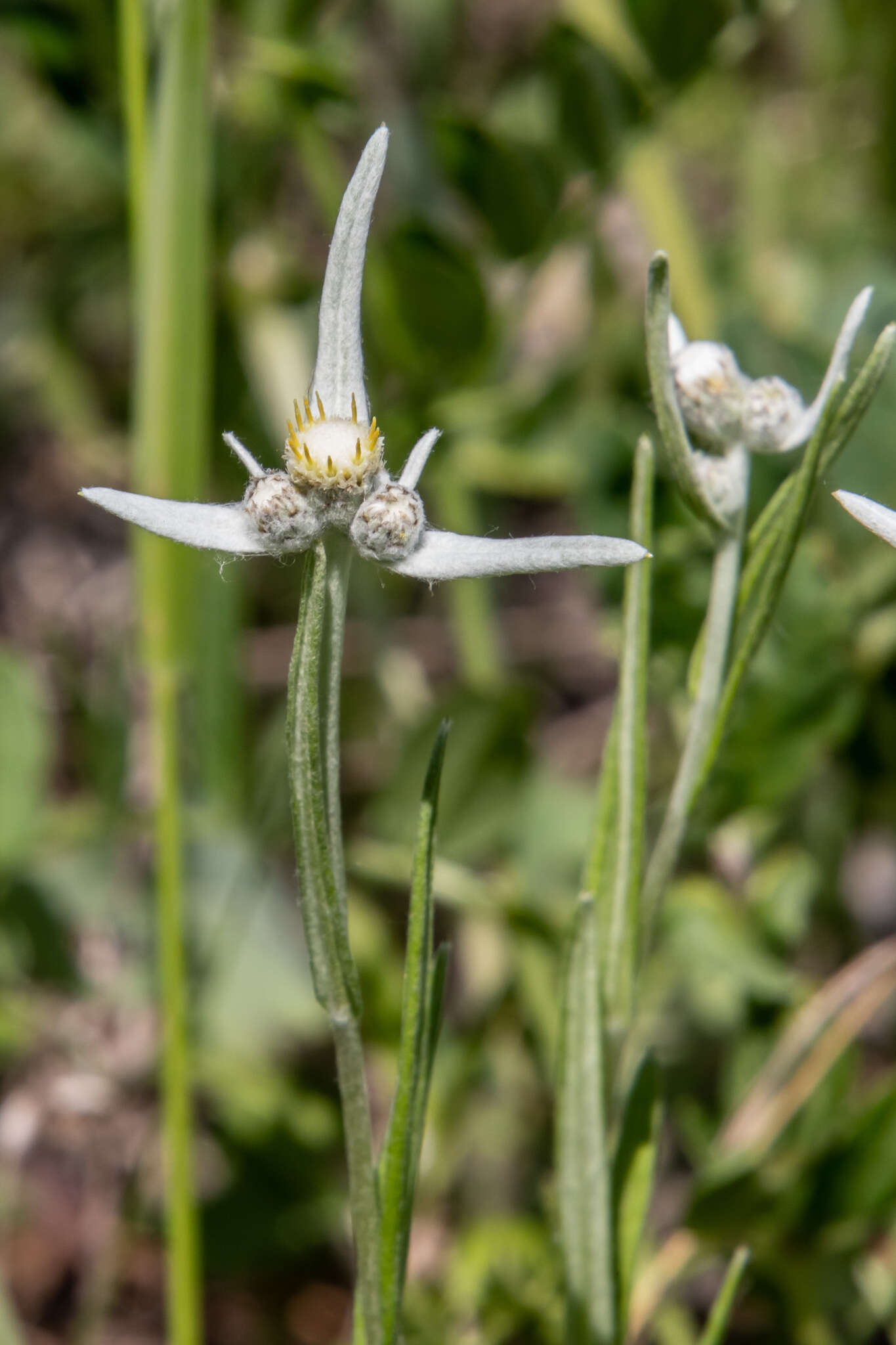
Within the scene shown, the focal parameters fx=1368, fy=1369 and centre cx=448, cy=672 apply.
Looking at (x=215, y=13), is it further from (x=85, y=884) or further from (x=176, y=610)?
(x=85, y=884)

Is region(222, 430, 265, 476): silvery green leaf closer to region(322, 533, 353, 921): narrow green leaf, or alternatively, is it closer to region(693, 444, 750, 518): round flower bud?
region(322, 533, 353, 921): narrow green leaf

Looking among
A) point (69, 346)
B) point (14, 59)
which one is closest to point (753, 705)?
point (69, 346)

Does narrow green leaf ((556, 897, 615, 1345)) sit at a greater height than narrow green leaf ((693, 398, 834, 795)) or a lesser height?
lesser

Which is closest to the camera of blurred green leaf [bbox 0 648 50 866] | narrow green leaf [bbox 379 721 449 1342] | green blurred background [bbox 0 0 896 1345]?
narrow green leaf [bbox 379 721 449 1342]

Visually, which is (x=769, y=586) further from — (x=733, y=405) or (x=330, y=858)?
(x=330, y=858)

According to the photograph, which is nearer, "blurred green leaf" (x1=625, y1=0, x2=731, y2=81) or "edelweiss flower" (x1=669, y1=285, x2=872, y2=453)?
"edelweiss flower" (x1=669, y1=285, x2=872, y2=453)

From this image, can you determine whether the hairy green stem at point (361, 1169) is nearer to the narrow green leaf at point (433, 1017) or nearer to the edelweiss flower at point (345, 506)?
the narrow green leaf at point (433, 1017)

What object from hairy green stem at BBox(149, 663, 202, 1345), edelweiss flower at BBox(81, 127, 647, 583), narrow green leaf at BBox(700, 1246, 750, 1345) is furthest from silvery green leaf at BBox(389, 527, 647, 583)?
hairy green stem at BBox(149, 663, 202, 1345)
